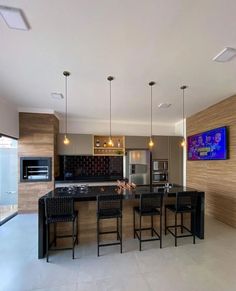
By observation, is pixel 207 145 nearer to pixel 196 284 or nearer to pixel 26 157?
pixel 196 284

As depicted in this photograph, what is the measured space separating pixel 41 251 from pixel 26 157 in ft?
9.22

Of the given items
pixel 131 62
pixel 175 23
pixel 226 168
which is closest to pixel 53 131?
pixel 131 62

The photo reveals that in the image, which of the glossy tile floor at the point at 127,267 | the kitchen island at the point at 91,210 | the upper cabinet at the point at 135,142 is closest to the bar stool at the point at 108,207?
the kitchen island at the point at 91,210

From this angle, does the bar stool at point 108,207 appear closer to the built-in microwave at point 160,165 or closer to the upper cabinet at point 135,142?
the upper cabinet at point 135,142

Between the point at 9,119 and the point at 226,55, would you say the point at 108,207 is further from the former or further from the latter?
the point at 9,119

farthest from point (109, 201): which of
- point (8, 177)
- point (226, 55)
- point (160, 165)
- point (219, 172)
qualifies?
point (8, 177)

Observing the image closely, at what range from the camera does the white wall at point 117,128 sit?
20.2 feet

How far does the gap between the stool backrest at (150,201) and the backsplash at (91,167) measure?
2.70 metres

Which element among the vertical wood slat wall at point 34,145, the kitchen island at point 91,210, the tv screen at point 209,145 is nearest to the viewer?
the kitchen island at point 91,210

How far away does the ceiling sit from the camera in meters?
1.71

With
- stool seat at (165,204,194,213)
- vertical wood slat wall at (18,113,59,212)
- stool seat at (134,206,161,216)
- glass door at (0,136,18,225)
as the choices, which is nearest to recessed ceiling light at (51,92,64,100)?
vertical wood slat wall at (18,113,59,212)

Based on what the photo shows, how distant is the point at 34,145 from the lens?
197 inches

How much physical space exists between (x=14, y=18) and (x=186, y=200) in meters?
3.55

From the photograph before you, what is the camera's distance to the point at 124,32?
78.9 inches
